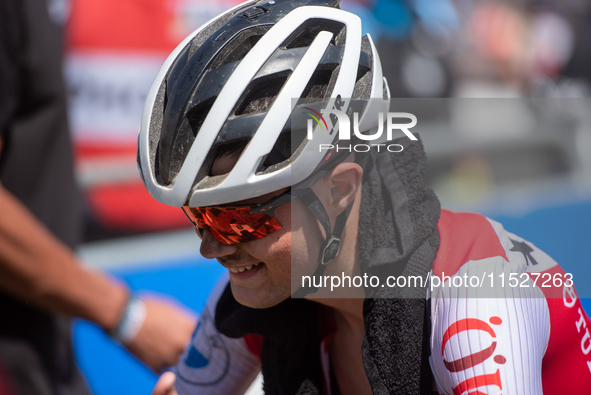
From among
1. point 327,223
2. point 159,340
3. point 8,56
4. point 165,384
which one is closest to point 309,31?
point 327,223

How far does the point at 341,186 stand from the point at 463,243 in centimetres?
38

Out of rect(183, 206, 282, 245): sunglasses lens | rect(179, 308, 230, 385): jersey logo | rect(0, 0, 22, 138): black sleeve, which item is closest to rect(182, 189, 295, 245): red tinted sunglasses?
rect(183, 206, 282, 245): sunglasses lens

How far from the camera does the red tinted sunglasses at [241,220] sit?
4.51ft

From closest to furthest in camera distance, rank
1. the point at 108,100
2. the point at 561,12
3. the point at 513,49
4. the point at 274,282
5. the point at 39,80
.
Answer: the point at 274,282
the point at 39,80
the point at 108,100
the point at 513,49
the point at 561,12

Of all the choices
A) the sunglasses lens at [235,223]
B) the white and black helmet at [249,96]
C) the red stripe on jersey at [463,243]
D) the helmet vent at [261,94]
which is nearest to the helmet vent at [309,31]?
the white and black helmet at [249,96]

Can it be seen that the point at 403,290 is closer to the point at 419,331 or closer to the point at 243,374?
the point at 419,331

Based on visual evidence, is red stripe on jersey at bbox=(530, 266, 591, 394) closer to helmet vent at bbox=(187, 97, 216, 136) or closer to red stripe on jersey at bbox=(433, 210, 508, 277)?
red stripe on jersey at bbox=(433, 210, 508, 277)

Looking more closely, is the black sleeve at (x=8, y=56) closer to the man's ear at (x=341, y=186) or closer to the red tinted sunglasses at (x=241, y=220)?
the red tinted sunglasses at (x=241, y=220)

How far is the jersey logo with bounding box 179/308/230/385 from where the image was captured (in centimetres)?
180

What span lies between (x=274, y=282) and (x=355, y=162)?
42 centimetres

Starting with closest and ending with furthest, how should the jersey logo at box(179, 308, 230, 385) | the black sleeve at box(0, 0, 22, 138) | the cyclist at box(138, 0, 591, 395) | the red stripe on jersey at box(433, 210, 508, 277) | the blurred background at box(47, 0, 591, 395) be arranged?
1. the cyclist at box(138, 0, 591, 395)
2. the red stripe on jersey at box(433, 210, 508, 277)
3. the jersey logo at box(179, 308, 230, 385)
4. the black sleeve at box(0, 0, 22, 138)
5. the blurred background at box(47, 0, 591, 395)

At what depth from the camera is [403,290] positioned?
138 cm

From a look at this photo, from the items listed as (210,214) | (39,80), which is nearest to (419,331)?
(210,214)

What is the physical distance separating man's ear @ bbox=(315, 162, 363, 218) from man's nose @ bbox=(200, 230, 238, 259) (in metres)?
0.30
